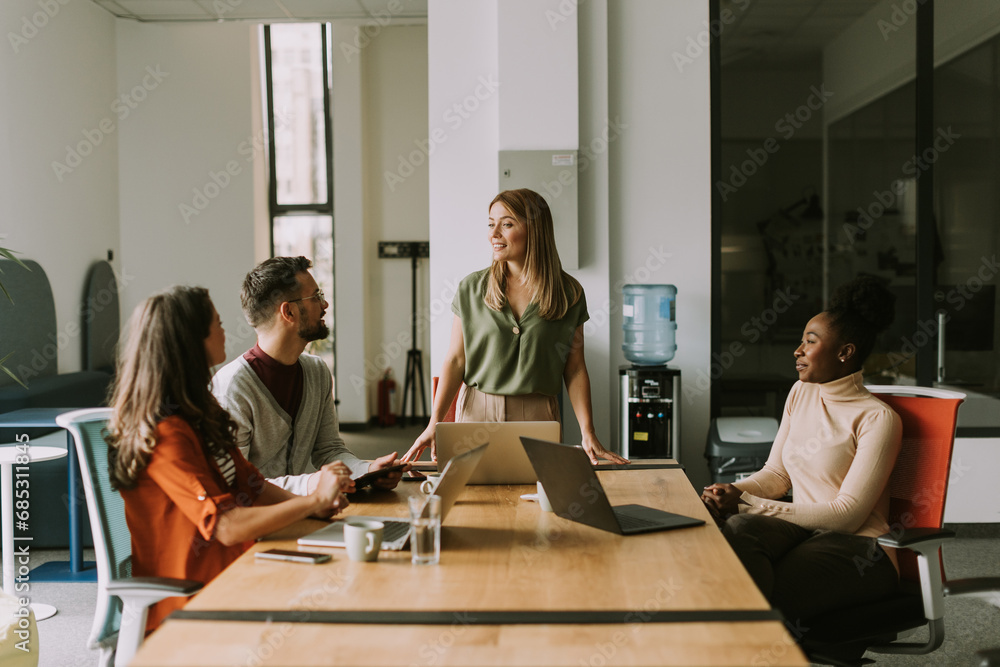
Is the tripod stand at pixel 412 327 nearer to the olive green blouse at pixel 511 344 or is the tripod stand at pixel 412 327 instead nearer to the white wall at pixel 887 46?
the white wall at pixel 887 46

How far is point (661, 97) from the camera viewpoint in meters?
4.30

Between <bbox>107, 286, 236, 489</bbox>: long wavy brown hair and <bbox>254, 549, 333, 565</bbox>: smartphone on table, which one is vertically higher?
<bbox>107, 286, 236, 489</bbox>: long wavy brown hair

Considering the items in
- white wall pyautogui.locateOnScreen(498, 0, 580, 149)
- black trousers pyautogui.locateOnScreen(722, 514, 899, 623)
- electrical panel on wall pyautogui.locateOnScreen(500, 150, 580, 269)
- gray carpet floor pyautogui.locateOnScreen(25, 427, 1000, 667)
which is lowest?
gray carpet floor pyautogui.locateOnScreen(25, 427, 1000, 667)

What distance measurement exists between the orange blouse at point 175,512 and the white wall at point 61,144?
3.84m

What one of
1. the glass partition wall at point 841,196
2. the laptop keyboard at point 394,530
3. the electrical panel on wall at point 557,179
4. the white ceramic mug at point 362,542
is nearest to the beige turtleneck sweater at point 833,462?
the laptop keyboard at point 394,530

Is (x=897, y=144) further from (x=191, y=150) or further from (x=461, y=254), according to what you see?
(x=191, y=150)

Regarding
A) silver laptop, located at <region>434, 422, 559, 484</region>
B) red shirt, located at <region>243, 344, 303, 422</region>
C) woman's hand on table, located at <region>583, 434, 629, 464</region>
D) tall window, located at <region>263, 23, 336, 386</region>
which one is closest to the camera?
silver laptop, located at <region>434, 422, 559, 484</region>

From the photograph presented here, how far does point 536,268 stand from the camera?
2.58 meters

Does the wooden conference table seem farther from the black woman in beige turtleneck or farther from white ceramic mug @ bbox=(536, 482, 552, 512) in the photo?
the black woman in beige turtleneck

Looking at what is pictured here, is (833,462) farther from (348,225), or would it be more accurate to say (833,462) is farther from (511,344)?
(348,225)

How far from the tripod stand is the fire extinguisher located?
0.37 feet

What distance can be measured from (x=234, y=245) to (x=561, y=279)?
4.85m

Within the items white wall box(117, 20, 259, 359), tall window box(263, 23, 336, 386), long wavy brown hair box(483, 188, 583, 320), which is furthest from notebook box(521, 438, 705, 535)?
tall window box(263, 23, 336, 386)

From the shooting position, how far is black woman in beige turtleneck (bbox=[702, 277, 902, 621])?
1.83 m
